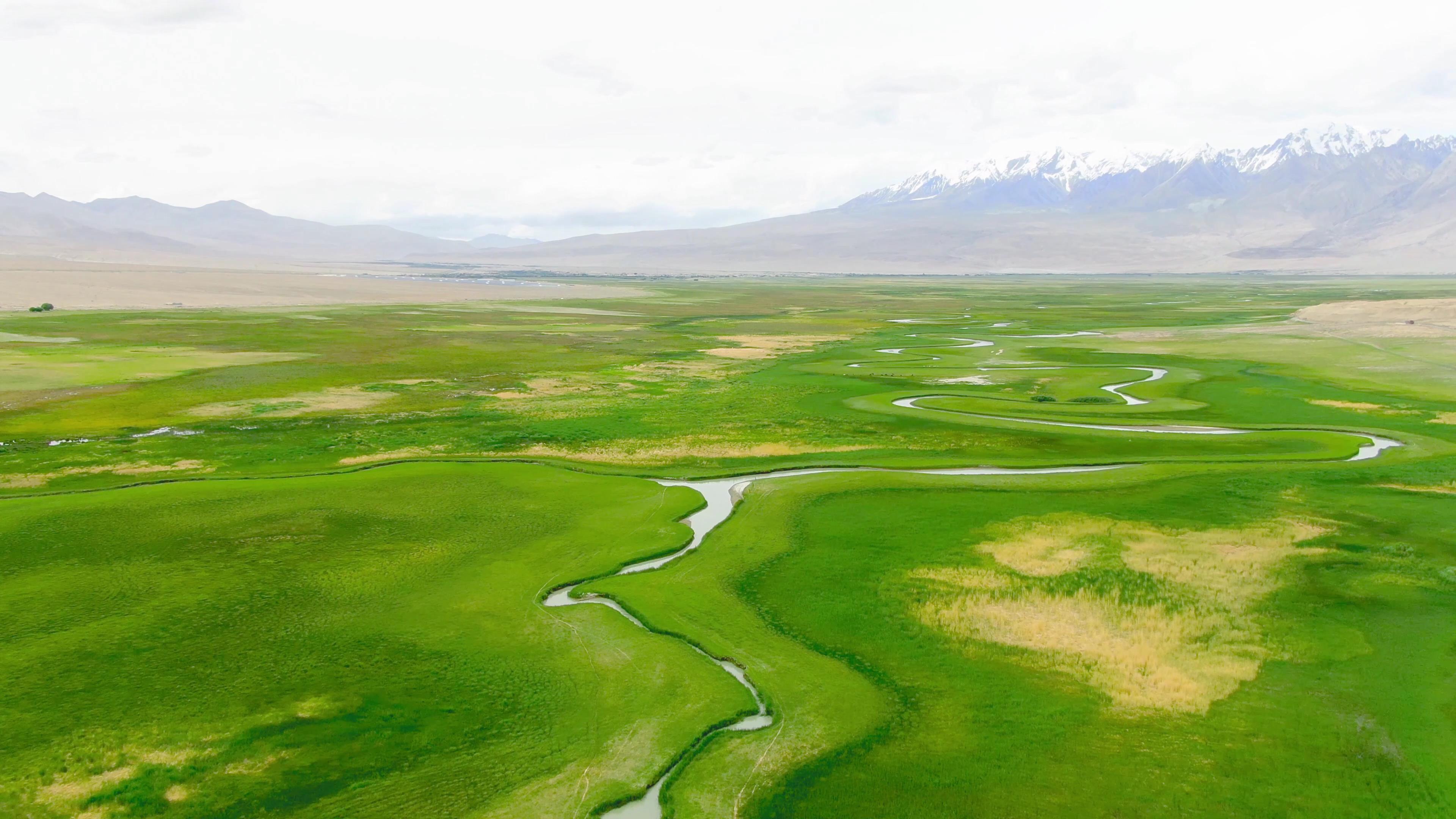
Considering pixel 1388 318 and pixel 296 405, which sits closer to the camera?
pixel 296 405

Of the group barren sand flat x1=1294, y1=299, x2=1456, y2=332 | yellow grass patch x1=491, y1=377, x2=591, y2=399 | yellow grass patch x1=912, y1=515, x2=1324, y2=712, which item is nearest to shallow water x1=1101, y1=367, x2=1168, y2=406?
yellow grass patch x1=912, y1=515, x2=1324, y2=712

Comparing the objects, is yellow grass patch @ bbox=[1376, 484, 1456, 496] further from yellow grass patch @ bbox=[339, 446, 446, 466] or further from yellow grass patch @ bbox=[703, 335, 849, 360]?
yellow grass patch @ bbox=[703, 335, 849, 360]

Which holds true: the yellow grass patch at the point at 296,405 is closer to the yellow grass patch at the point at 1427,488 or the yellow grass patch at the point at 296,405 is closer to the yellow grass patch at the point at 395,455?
the yellow grass patch at the point at 395,455

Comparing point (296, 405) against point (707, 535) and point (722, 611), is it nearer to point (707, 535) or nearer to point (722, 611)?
point (707, 535)

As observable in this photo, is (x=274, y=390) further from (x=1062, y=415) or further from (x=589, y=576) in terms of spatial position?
(x=1062, y=415)

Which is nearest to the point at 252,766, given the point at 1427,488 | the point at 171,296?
the point at 1427,488
